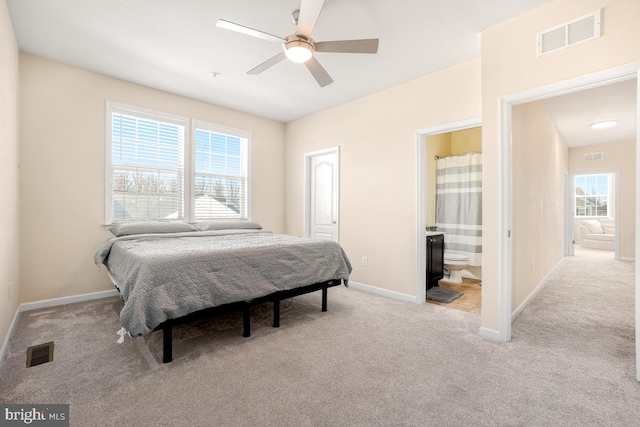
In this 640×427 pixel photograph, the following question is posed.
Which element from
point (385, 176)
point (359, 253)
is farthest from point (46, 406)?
point (385, 176)

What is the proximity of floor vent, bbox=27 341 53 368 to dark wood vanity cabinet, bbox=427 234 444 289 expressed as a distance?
13.0 feet

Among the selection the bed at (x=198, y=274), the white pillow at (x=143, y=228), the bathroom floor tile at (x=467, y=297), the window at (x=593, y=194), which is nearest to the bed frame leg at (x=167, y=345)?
the bed at (x=198, y=274)

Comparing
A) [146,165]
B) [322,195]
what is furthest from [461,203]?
[146,165]

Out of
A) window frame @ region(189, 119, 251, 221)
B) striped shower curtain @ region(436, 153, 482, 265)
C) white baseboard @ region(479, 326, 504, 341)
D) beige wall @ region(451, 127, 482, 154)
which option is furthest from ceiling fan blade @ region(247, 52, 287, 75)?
beige wall @ region(451, 127, 482, 154)

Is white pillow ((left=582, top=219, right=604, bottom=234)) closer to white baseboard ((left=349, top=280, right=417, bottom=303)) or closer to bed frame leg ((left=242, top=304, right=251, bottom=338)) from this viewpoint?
white baseboard ((left=349, top=280, right=417, bottom=303))

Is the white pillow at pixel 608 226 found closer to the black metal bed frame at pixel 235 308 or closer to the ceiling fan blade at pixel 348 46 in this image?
the black metal bed frame at pixel 235 308

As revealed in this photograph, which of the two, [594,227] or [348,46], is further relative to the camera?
[594,227]

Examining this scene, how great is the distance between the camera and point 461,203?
15.4 feet

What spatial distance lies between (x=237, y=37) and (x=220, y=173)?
2384 millimetres

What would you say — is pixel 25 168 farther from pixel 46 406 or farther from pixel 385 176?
pixel 385 176

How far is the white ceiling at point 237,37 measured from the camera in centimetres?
239

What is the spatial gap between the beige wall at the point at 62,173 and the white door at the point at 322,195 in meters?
2.66

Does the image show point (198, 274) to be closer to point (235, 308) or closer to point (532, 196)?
point (235, 308)

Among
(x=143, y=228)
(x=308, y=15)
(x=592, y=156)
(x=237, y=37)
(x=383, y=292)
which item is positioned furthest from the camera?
(x=592, y=156)
